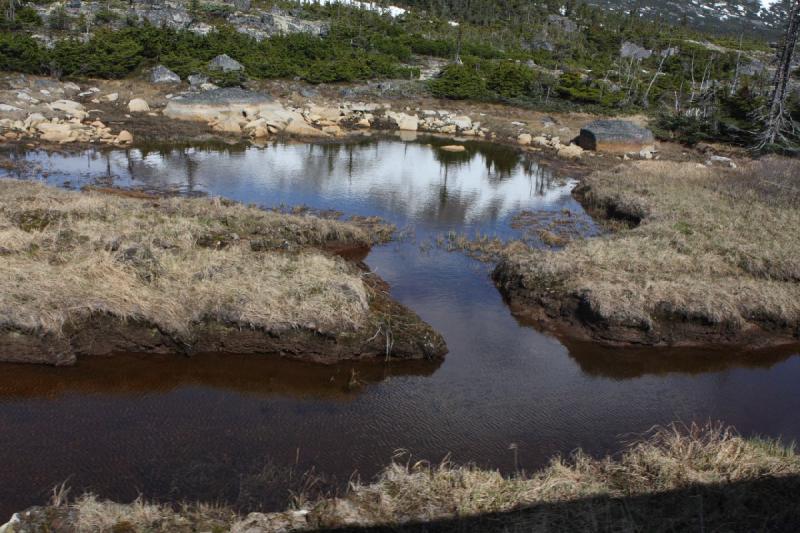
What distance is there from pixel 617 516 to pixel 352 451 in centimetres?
331

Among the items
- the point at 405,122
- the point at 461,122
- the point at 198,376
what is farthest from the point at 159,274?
the point at 461,122

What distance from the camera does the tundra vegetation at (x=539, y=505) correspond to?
18.0 feet

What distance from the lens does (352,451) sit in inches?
303

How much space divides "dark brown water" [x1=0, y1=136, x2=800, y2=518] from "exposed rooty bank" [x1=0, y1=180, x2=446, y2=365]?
0.29m

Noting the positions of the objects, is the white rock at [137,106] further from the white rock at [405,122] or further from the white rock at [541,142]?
the white rock at [541,142]

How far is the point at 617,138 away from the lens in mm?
30094

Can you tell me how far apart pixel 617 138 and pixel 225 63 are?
23.6m

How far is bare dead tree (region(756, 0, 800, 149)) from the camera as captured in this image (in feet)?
88.0

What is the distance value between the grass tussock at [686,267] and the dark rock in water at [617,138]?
11580mm

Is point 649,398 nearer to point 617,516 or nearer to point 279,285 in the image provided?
point 617,516

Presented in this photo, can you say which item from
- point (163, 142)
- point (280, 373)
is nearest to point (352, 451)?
point (280, 373)

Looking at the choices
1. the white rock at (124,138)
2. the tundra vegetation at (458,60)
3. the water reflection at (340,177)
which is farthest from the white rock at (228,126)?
the tundra vegetation at (458,60)

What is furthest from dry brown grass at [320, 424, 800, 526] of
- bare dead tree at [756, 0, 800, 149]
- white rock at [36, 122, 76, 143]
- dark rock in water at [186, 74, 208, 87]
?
dark rock in water at [186, 74, 208, 87]

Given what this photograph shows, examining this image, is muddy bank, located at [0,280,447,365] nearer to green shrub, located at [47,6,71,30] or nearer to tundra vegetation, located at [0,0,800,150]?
tundra vegetation, located at [0,0,800,150]
